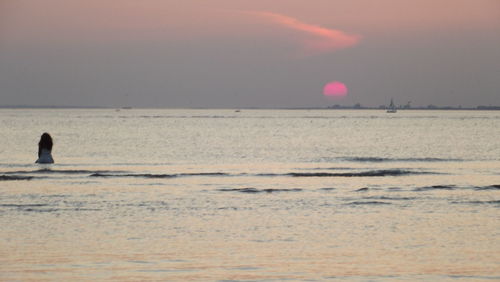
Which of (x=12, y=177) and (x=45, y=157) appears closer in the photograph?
(x=12, y=177)

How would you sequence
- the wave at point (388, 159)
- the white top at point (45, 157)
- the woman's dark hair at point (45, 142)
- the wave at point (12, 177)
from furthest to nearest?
the wave at point (388, 159) → the white top at point (45, 157) → the woman's dark hair at point (45, 142) → the wave at point (12, 177)

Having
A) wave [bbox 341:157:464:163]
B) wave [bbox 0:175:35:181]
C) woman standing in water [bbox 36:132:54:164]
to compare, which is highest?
woman standing in water [bbox 36:132:54:164]

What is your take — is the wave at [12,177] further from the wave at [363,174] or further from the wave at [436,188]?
the wave at [436,188]

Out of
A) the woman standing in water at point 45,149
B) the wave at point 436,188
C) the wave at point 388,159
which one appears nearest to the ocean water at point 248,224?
the wave at point 436,188

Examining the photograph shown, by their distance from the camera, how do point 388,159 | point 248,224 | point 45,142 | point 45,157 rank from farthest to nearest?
point 388,159
point 45,157
point 45,142
point 248,224

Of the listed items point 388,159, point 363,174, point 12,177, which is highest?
point 12,177

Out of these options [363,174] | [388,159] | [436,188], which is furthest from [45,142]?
[388,159]

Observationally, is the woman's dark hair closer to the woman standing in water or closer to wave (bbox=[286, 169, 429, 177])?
the woman standing in water

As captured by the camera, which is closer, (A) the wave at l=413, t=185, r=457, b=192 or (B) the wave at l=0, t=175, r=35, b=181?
(A) the wave at l=413, t=185, r=457, b=192

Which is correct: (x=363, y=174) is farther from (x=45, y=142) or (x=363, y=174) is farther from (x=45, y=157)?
(x=45, y=157)

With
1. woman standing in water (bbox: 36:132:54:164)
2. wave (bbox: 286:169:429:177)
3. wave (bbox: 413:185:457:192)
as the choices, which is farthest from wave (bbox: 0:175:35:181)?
wave (bbox: 413:185:457:192)

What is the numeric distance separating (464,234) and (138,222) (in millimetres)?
10900

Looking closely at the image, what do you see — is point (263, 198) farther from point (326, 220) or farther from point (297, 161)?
point (297, 161)

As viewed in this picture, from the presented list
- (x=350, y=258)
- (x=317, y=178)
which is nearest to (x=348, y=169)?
(x=317, y=178)
